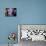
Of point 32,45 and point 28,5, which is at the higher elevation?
point 28,5

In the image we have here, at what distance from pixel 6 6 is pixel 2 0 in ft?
0.54

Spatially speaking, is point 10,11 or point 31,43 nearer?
point 31,43

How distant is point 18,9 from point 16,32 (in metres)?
0.53

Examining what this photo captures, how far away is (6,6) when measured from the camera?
286cm

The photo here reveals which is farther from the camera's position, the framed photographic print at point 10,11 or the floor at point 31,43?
the framed photographic print at point 10,11

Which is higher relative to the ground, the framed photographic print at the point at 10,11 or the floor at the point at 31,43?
the framed photographic print at the point at 10,11

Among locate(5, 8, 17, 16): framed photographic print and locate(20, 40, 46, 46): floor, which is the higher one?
locate(5, 8, 17, 16): framed photographic print

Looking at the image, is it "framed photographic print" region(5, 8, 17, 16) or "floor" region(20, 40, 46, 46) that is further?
"framed photographic print" region(5, 8, 17, 16)

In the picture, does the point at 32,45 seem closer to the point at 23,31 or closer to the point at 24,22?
the point at 23,31

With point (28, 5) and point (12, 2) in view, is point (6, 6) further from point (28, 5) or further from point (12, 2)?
point (28, 5)

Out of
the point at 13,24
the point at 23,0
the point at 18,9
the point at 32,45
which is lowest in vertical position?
the point at 32,45

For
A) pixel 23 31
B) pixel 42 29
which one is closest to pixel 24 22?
pixel 23 31

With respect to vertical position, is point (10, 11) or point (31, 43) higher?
point (10, 11)

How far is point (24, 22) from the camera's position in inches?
113
